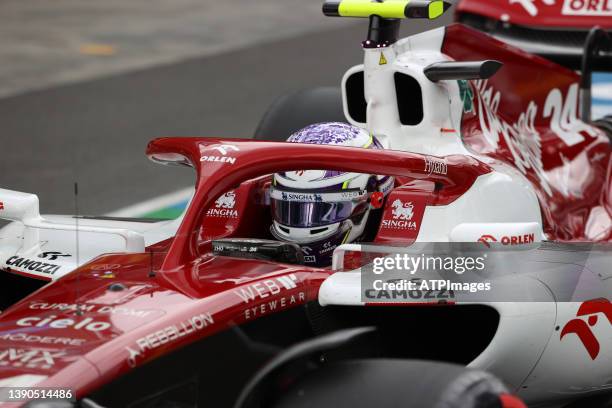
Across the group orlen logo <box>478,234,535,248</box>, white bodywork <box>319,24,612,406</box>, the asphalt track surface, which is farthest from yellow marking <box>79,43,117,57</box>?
orlen logo <box>478,234,535,248</box>

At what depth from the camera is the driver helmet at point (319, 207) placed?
13.8 feet

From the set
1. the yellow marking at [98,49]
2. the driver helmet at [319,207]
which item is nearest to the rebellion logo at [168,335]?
the driver helmet at [319,207]

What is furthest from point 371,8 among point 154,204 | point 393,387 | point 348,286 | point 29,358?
point 154,204

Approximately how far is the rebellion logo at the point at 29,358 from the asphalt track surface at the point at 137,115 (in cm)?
439

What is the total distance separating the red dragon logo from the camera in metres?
4.02

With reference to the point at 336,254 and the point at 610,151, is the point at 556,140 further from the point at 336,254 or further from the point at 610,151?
the point at 336,254

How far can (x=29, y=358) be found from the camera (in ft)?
10.9

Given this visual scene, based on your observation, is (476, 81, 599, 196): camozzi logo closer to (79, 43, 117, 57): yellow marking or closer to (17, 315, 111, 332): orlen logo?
(17, 315, 111, 332): orlen logo

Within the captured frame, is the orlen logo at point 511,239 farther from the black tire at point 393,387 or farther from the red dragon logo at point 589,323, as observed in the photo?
the black tire at point 393,387

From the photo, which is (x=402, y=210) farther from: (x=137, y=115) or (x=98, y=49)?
(x=98, y=49)

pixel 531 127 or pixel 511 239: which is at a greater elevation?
pixel 511 239

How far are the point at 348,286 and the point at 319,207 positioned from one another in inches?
20.2

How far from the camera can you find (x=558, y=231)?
505 centimetres

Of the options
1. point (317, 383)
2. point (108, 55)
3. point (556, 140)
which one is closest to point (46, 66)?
point (108, 55)
